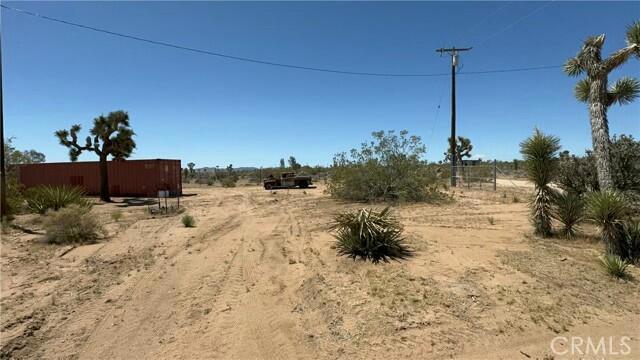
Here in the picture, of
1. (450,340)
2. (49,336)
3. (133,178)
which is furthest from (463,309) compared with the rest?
(133,178)

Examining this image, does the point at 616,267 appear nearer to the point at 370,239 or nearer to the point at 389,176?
the point at 370,239

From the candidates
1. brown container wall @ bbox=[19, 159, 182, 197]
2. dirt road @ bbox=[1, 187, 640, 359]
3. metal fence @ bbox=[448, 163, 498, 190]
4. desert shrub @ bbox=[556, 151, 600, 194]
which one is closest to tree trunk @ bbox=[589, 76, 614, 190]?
dirt road @ bbox=[1, 187, 640, 359]

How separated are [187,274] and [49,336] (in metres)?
2.43

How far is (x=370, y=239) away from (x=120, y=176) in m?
25.3

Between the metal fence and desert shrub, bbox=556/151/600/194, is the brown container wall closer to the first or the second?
the metal fence

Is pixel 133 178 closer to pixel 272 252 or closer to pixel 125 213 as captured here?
pixel 125 213

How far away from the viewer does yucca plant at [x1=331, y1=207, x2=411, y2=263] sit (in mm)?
7188

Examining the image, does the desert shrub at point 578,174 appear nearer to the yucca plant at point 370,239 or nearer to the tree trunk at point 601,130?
the tree trunk at point 601,130

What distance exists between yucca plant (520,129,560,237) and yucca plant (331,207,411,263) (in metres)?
3.79

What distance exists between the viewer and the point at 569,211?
8.85m

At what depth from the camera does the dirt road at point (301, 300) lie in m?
4.21

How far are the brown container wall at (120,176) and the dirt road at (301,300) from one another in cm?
1786

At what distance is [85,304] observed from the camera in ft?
18.0

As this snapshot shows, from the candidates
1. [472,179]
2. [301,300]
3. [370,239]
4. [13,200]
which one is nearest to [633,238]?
[370,239]
